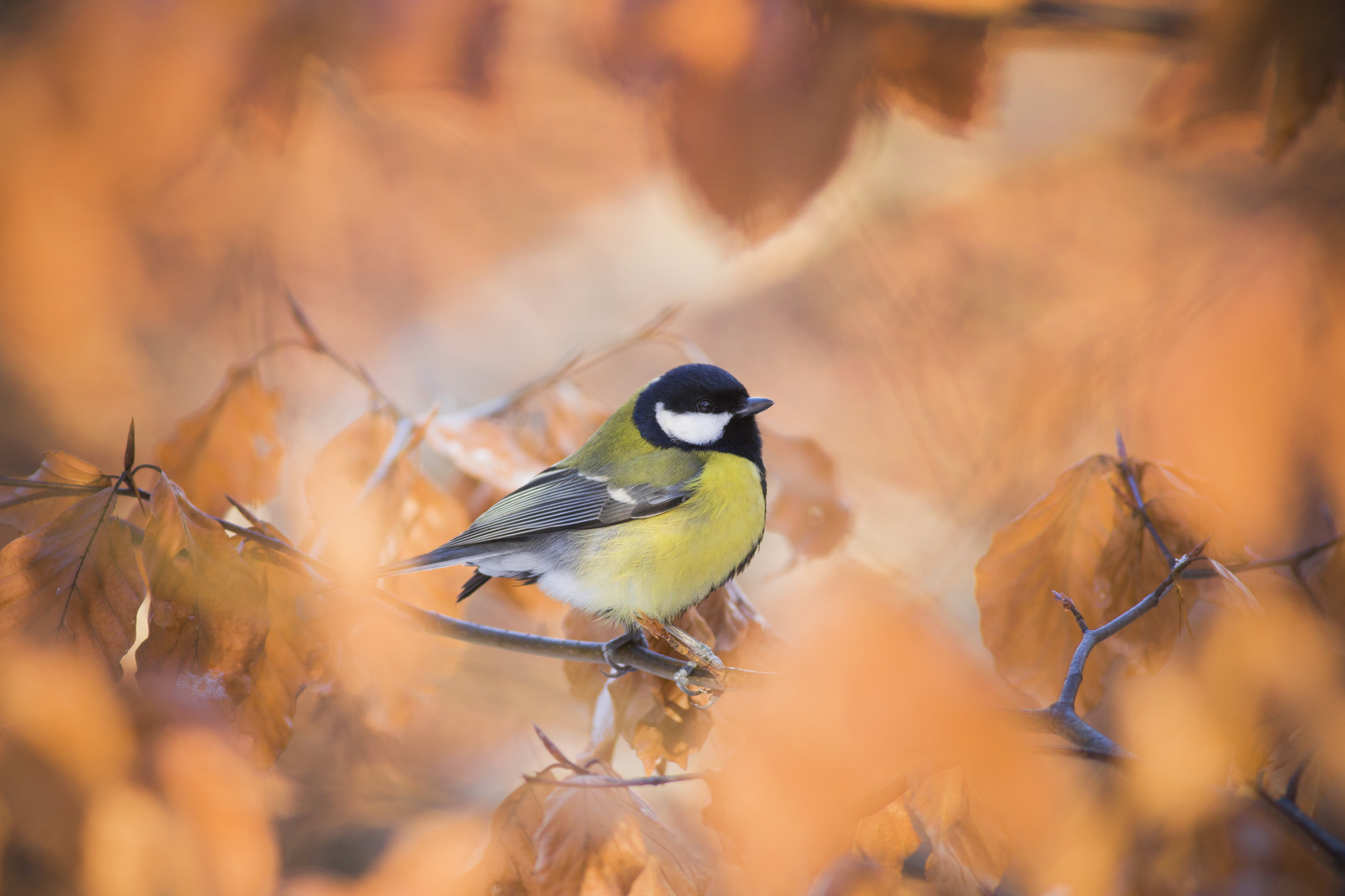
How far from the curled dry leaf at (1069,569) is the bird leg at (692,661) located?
1.44 ft

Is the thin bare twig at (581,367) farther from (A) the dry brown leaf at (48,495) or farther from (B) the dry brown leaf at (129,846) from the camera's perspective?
(B) the dry brown leaf at (129,846)

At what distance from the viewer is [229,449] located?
1598mm

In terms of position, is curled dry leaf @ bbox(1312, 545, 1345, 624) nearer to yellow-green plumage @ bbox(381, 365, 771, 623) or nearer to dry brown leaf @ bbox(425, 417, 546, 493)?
yellow-green plumage @ bbox(381, 365, 771, 623)

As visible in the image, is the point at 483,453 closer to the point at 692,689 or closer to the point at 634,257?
the point at 692,689

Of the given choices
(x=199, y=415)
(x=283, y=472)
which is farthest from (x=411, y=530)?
(x=283, y=472)

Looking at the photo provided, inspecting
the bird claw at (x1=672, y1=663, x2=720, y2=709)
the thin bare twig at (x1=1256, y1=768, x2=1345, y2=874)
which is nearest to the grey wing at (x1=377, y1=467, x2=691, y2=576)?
the bird claw at (x1=672, y1=663, x2=720, y2=709)

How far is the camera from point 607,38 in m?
1.45

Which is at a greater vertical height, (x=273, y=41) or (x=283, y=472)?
(x=273, y=41)

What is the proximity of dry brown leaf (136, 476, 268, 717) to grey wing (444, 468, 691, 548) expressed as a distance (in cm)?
47

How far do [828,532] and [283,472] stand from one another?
1929 millimetres

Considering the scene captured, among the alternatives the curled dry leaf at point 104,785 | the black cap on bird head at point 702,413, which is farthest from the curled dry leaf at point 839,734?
the curled dry leaf at point 104,785

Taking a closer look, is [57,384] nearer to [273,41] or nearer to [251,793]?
[273,41]

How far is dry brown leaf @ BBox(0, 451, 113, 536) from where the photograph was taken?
973mm

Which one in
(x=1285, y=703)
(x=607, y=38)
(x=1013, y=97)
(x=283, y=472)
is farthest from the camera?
(x=1013, y=97)
